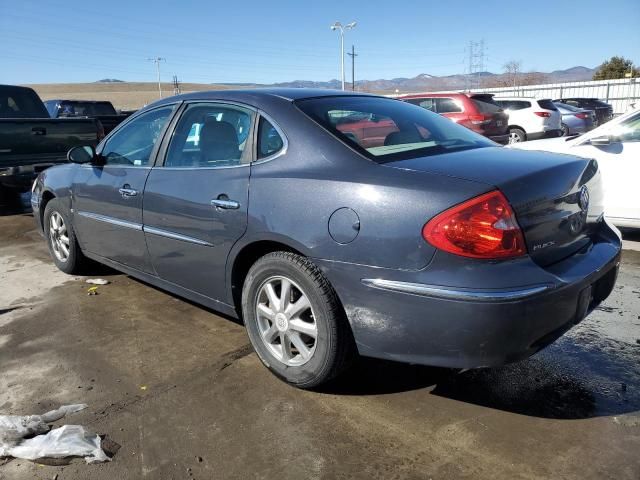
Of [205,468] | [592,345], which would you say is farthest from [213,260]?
[592,345]

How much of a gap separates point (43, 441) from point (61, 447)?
107 mm

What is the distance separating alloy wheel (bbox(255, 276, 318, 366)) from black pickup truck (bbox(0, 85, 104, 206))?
6038 millimetres

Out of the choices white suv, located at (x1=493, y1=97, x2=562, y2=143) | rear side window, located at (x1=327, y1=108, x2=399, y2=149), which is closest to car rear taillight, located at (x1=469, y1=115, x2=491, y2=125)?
white suv, located at (x1=493, y1=97, x2=562, y2=143)

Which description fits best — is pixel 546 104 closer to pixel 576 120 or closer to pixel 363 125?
pixel 576 120

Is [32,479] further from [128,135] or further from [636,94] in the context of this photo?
[636,94]

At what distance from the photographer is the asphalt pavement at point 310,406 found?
2396 millimetres

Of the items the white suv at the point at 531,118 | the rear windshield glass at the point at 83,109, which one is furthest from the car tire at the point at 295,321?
the white suv at the point at 531,118

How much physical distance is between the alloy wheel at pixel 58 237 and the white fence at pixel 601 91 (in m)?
29.4

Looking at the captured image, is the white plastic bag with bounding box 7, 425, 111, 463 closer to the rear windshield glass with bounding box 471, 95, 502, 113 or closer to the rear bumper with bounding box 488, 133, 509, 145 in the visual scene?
the rear windshield glass with bounding box 471, 95, 502, 113

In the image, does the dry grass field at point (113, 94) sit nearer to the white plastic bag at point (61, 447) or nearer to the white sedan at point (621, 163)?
the white sedan at point (621, 163)

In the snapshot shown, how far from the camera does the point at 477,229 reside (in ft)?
7.67

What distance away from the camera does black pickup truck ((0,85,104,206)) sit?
7633 mm

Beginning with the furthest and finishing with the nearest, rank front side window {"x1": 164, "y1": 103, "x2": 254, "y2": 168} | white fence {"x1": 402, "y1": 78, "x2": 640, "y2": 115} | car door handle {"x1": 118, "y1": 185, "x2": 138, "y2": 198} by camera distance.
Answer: white fence {"x1": 402, "y1": 78, "x2": 640, "y2": 115} → car door handle {"x1": 118, "y1": 185, "x2": 138, "y2": 198} → front side window {"x1": 164, "y1": 103, "x2": 254, "y2": 168}

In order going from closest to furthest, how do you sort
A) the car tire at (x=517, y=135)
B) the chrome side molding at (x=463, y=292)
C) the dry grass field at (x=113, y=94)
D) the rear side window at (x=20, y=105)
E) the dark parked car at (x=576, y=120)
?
the chrome side molding at (x=463, y=292) < the rear side window at (x=20, y=105) < the car tire at (x=517, y=135) < the dark parked car at (x=576, y=120) < the dry grass field at (x=113, y=94)
